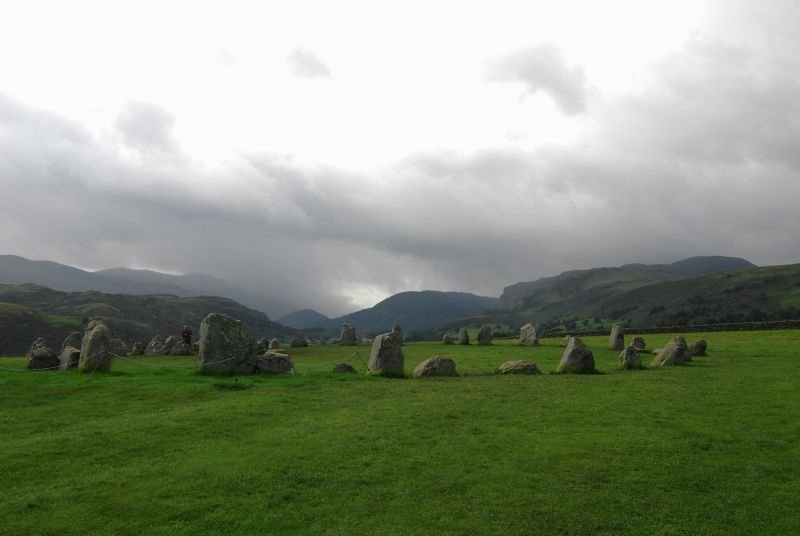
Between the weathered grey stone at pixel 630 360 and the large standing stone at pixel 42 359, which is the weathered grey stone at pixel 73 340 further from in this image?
the weathered grey stone at pixel 630 360

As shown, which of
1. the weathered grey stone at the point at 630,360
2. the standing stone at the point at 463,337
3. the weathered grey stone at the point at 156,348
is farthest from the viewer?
the standing stone at the point at 463,337

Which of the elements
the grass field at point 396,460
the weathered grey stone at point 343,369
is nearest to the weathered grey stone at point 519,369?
the grass field at point 396,460

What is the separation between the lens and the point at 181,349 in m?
52.9

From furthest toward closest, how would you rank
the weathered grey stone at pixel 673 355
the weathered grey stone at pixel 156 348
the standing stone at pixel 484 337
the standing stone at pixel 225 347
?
the standing stone at pixel 484 337 → the weathered grey stone at pixel 156 348 → the weathered grey stone at pixel 673 355 → the standing stone at pixel 225 347

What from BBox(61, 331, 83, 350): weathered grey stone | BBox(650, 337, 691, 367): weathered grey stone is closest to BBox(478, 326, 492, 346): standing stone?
BBox(650, 337, 691, 367): weathered grey stone

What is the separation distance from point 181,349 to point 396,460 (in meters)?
44.3

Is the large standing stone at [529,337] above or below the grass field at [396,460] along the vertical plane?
above

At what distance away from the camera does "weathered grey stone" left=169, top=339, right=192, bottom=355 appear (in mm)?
52531

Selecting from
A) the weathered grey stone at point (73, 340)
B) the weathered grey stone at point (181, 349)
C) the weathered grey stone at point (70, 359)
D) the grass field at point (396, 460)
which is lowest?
the grass field at point (396, 460)

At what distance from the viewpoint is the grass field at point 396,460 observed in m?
10.9

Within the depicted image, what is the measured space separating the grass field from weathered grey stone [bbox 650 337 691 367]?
10.2m

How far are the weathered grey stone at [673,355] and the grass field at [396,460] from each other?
400 inches

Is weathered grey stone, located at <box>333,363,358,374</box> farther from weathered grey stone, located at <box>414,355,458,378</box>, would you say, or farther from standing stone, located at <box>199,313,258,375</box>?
standing stone, located at <box>199,313,258,375</box>

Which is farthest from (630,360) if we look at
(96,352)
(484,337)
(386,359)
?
(484,337)
